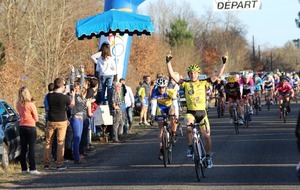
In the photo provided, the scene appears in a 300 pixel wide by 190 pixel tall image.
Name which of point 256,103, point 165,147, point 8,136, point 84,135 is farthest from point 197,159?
point 256,103

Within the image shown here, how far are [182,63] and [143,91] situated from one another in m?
36.8

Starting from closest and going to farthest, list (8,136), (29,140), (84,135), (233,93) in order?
(29,140)
(8,136)
(84,135)
(233,93)

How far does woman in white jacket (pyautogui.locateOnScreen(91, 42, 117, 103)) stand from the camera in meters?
20.2

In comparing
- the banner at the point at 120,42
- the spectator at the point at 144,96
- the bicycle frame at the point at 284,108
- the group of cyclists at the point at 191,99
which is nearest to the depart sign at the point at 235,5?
the group of cyclists at the point at 191,99

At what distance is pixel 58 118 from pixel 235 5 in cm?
633

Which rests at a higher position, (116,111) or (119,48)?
(119,48)

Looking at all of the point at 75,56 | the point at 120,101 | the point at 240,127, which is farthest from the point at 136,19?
the point at 75,56

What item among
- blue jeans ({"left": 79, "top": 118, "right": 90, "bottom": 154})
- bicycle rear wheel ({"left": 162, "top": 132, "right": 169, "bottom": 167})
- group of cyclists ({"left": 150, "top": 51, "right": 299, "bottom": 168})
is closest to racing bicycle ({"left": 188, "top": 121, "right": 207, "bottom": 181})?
group of cyclists ({"left": 150, "top": 51, "right": 299, "bottom": 168})

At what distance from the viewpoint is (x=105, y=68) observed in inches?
805

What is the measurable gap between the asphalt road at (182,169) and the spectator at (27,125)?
391 mm

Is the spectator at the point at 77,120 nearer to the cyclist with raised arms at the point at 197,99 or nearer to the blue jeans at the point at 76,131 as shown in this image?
the blue jeans at the point at 76,131

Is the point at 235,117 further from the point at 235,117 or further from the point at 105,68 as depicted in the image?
the point at 105,68

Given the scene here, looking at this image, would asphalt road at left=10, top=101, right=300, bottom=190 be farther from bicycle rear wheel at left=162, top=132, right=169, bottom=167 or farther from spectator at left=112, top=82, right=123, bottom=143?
spectator at left=112, top=82, right=123, bottom=143

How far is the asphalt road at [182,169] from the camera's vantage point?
12.6m
